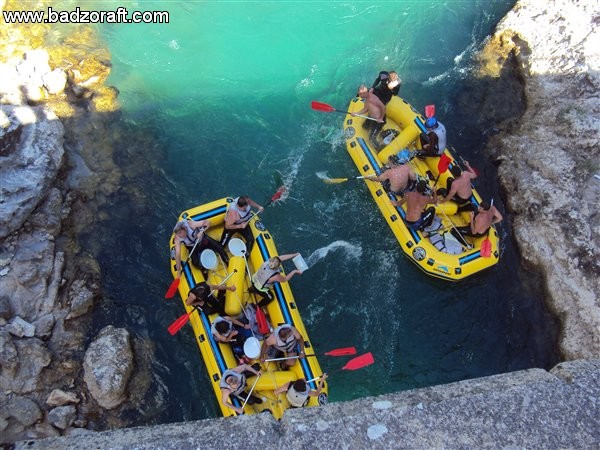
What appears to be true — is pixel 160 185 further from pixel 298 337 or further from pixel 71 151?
pixel 298 337

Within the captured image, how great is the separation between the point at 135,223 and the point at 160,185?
2.47 ft

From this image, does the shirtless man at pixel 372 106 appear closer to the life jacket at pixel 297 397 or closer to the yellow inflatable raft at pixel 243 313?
the yellow inflatable raft at pixel 243 313

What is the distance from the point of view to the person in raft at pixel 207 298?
6066mm

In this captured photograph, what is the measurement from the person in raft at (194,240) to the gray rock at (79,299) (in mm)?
1305

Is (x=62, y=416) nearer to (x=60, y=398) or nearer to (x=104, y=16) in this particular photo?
(x=60, y=398)

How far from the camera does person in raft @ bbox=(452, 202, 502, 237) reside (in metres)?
7.00

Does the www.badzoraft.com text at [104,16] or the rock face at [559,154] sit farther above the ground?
the www.badzoraft.com text at [104,16]

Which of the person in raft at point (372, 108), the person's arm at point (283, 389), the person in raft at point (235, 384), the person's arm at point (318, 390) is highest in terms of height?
the person in raft at point (372, 108)

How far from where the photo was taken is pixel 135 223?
7.77 meters

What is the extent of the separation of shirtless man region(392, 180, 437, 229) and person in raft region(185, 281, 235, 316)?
2.60 m

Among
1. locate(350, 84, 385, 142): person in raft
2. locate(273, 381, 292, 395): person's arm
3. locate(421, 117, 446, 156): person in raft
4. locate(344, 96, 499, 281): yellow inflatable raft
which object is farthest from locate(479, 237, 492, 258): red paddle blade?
locate(273, 381, 292, 395): person's arm

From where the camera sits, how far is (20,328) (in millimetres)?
6312

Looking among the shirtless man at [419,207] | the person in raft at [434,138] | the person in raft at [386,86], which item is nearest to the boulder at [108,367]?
the shirtless man at [419,207]

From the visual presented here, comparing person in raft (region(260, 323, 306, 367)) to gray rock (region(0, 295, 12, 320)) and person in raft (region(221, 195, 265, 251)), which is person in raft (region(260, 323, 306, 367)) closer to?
person in raft (region(221, 195, 265, 251))
